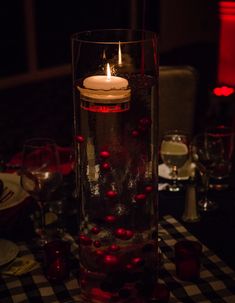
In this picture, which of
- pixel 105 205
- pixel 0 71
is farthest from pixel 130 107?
pixel 0 71

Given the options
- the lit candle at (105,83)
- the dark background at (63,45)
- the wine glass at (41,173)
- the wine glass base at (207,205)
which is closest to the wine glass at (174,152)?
the wine glass base at (207,205)

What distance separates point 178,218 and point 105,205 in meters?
0.39

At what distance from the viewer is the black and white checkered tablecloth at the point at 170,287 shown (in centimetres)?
97

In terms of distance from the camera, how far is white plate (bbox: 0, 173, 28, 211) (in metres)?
1.20

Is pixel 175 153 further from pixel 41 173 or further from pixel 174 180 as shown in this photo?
pixel 41 173

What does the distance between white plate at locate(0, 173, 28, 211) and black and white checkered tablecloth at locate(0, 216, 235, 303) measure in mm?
211

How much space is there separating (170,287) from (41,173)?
1.37ft

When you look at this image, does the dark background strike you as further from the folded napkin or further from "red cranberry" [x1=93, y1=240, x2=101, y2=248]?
"red cranberry" [x1=93, y1=240, x2=101, y2=248]

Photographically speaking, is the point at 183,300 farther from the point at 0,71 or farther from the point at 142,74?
the point at 0,71

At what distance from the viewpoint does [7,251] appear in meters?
1.10

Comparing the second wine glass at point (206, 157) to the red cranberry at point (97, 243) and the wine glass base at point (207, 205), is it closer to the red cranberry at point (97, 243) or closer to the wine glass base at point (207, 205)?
the wine glass base at point (207, 205)

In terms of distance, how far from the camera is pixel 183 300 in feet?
3.18

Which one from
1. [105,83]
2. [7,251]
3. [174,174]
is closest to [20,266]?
[7,251]

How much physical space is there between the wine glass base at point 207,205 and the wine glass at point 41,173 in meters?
0.38
